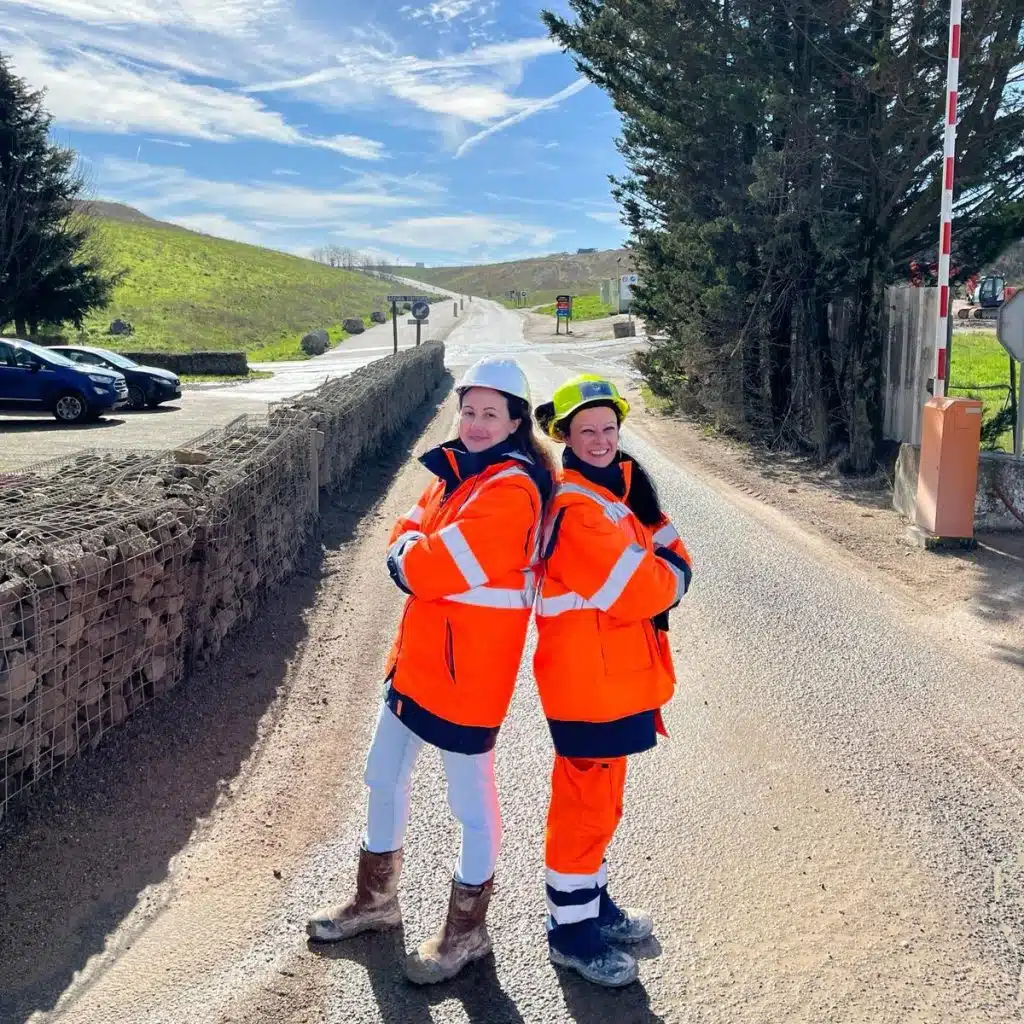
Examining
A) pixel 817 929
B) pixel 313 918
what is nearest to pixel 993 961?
pixel 817 929

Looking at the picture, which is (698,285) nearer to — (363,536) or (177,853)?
(363,536)

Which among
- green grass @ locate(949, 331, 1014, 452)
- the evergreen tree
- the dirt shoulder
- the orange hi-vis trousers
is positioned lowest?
the dirt shoulder

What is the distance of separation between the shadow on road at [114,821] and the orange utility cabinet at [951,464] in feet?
19.1

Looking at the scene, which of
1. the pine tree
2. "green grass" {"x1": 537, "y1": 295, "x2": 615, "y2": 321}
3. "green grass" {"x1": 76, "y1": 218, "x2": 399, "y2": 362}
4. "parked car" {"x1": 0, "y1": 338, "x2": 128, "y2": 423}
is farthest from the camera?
"green grass" {"x1": 537, "y1": 295, "x2": 615, "y2": 321}

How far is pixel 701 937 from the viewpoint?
10.7 feet

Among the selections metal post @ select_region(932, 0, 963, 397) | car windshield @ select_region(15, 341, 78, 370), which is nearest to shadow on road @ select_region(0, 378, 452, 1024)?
metal post @ select_region(932, 0, 963, 397)

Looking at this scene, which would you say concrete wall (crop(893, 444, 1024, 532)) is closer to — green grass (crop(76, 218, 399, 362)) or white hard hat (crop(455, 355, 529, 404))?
white hard hat (crop(455, 355, 529, 404))

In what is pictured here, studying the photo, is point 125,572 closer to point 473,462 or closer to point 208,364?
point 473,462

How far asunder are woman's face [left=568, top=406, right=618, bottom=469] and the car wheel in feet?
60.0

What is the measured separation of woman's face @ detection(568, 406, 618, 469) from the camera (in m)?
2.93

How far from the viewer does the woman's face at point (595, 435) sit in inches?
115

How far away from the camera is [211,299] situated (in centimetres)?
5950

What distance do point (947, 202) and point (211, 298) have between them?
57211mm

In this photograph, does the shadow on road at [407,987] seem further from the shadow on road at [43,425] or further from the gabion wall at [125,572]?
the shadow on road at [43,425]
